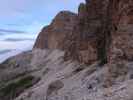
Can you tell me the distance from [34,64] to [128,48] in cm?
5118

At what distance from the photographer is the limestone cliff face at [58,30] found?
82113 millimetres

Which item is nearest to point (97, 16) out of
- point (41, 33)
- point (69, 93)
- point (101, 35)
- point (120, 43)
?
point (101, 35)

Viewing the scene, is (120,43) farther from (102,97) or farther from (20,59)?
(20,59)

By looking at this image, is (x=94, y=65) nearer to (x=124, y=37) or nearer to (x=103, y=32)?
(x=103, y=32)

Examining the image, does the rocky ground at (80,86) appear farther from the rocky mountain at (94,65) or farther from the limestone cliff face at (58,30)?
the limestone cliff face at (58,30)

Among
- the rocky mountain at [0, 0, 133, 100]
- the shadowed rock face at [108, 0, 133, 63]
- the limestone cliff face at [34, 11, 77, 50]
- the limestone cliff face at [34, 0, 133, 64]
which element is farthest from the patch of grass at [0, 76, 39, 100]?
the shadowed rock face at [108, 0, 133, 63]

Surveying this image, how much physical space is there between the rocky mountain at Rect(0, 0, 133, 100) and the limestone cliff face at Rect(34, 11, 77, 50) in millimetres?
5299

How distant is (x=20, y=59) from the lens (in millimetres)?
88875

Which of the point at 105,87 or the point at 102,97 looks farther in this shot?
the point at 105,87

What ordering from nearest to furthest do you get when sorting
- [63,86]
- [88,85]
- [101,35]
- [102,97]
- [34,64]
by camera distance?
[102,97] → [88,85] → [63,86] → [101,35] → [34,64]

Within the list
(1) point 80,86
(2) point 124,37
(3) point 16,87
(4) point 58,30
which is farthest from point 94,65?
(4) point 58,30

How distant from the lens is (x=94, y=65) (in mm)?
40125

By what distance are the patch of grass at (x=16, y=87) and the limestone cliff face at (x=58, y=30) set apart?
19740mm

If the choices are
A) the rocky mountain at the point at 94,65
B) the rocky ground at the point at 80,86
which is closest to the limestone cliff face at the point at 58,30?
the rocky mountain at the point at 94,65
